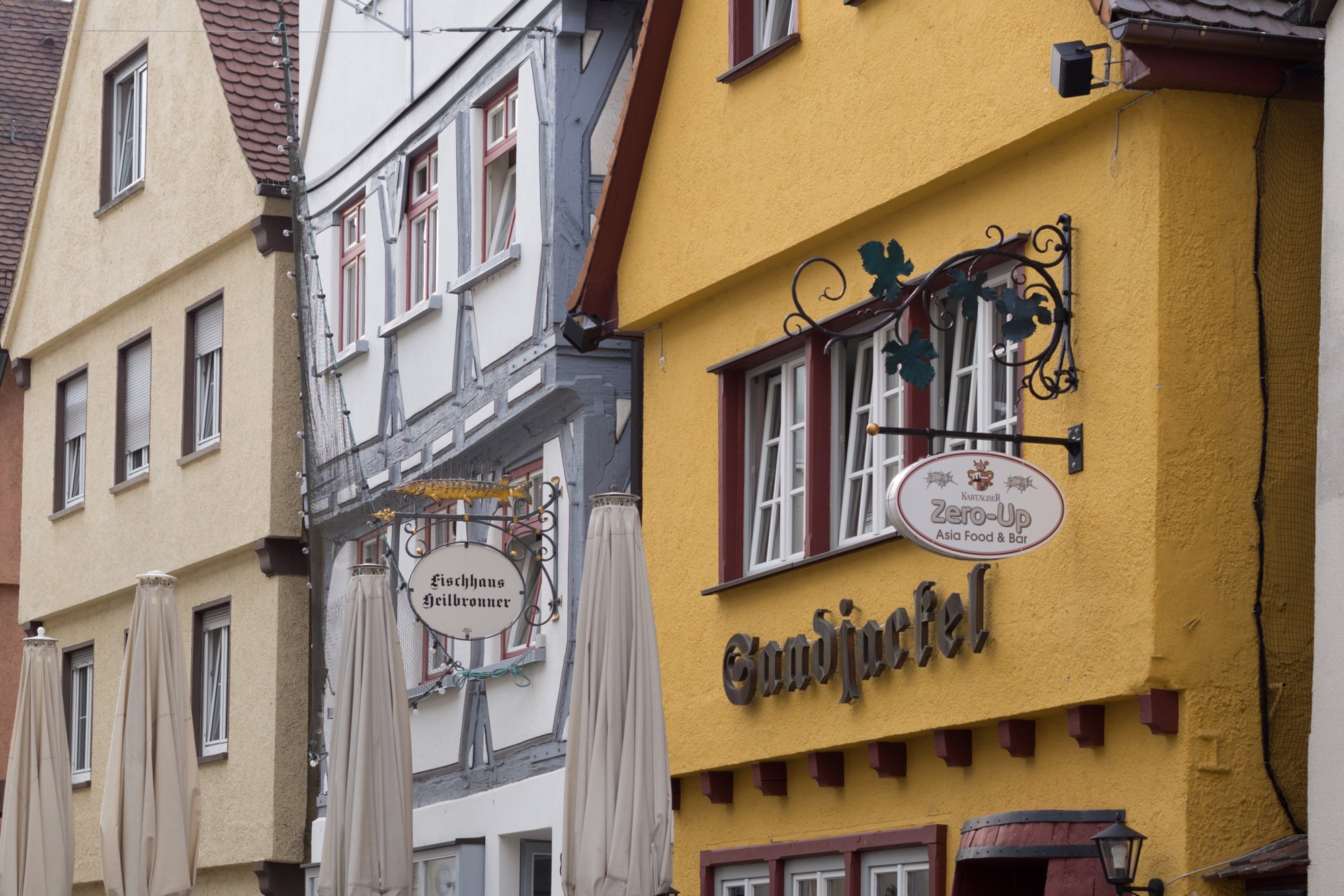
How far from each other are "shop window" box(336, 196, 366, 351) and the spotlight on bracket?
187 inches

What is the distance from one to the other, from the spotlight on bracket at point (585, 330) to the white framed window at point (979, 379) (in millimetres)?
3320

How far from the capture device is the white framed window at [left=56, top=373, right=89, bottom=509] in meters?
25.2

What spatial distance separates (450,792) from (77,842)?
791cm

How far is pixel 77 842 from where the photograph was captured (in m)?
24.2

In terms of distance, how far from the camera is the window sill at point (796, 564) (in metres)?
12.0

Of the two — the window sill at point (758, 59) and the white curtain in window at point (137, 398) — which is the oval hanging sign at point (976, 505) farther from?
the white curtain in window at point (137, 398)

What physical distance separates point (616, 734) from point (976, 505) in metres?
2.71

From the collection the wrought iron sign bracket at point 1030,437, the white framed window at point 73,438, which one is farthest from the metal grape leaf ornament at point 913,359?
the white framed window at point 73,438

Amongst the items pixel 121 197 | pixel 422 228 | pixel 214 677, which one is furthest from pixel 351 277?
pixel 121 197

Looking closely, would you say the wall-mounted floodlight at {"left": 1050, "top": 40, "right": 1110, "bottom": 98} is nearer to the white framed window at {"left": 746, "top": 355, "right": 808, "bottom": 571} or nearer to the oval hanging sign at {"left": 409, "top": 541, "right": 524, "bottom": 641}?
the white framed window at {"left": 746, "top": 355, "right": 808, "bottom": 571}

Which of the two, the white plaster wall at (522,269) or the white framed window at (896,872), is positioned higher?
the white plaster wall at (522,269)

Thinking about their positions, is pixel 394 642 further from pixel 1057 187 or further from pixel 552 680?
pixel 1057 187

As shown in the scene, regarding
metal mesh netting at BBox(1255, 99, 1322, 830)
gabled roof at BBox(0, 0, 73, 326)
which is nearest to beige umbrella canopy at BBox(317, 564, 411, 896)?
metal mesh netting at BBox(1255, 99, 1322, 830)

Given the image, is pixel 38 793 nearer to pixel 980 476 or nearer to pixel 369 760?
pixel 369 760
